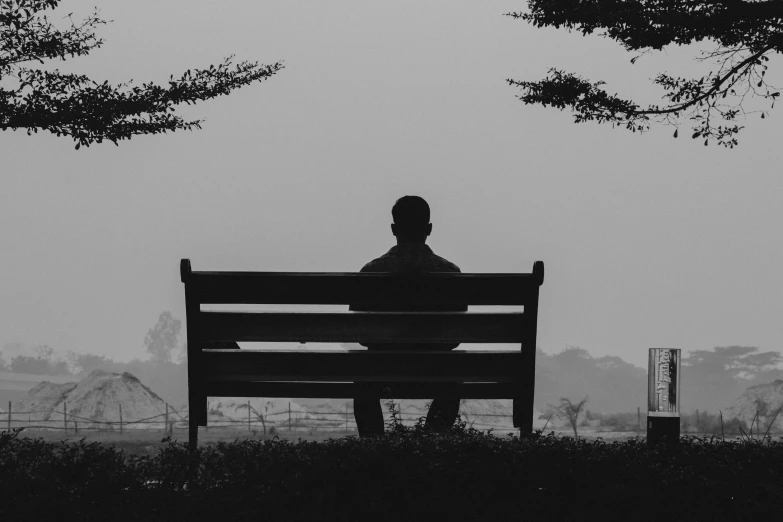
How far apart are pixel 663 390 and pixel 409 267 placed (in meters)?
1.82

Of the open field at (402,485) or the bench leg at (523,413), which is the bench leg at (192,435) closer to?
the open field at (402,485)

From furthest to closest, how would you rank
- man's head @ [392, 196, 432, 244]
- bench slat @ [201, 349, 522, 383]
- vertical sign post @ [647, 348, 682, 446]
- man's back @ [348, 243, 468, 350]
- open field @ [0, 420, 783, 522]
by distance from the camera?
man's head @ [392, 196, 432, 244], man's back @ [348, 243, 468, 350], bench slat @ [201, 349, 522, 383], vertical sign post @ [647, 348, 682, 446], open field @ [0, 420, 783, 522]

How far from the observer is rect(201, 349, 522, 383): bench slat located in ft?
17.4

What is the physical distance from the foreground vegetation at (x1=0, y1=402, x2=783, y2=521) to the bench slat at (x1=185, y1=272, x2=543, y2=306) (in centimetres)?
126

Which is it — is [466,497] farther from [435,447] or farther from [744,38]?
[744,38]

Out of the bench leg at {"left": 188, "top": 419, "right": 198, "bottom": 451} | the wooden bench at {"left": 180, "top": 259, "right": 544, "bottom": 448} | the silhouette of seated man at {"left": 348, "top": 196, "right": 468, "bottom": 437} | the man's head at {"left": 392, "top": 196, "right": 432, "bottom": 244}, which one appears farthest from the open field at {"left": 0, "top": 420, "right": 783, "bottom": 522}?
the man's head at {"left": 392, "top": 196, "right": 432, "bottom": 244}

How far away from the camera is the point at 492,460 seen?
12.7ft

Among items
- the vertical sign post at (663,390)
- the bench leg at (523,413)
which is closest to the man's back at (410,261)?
the bench leg at (523,413)

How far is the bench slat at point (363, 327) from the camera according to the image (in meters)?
5.22

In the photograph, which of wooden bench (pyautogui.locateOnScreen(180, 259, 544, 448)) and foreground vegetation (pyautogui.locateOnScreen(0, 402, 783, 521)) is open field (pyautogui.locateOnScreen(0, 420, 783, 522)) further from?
wooden bench (pyautogui.locateOnScreen(180, 259, 544, 448))

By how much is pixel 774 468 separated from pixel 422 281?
6.96 ft

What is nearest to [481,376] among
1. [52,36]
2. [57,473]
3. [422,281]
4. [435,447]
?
[422,281]

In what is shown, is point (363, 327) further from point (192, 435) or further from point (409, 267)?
point (192, 435)

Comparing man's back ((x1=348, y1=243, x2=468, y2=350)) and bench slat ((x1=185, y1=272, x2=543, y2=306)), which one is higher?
man's back ((x1=348, y1=243, x2=468, y2=350))
